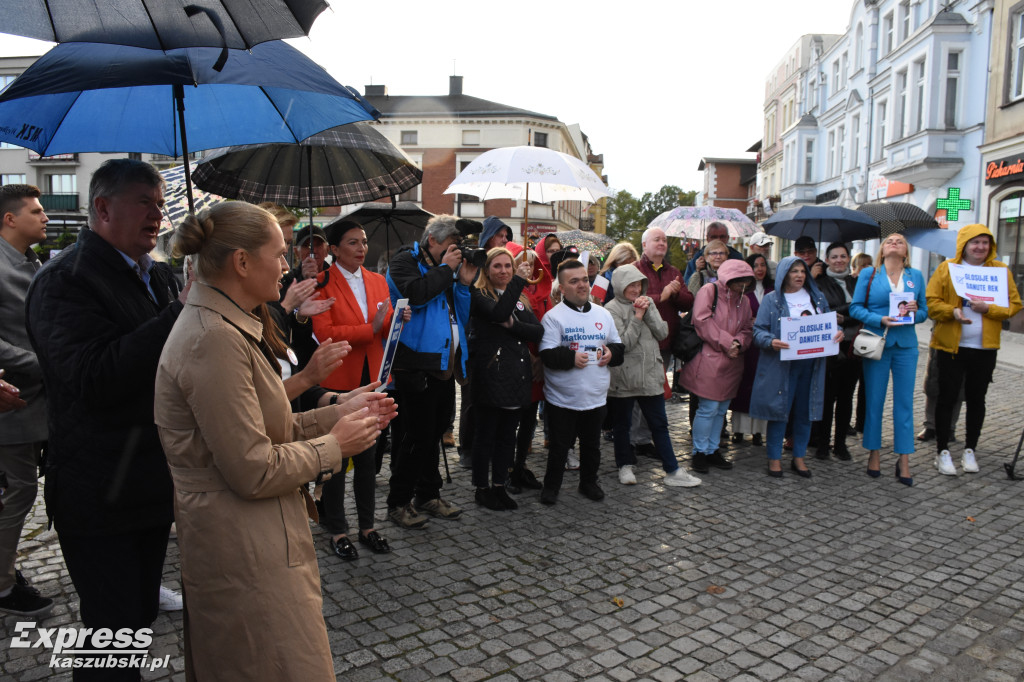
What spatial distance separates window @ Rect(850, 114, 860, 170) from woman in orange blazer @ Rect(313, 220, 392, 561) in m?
32.9

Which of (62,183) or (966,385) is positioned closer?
(966,385)

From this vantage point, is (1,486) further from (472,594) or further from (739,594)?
(739,594)

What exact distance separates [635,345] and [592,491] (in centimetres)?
129

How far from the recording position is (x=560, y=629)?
350 centimetres

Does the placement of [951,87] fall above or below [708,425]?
above

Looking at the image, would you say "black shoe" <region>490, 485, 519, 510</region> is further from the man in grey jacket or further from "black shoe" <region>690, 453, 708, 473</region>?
the man in grey jacket

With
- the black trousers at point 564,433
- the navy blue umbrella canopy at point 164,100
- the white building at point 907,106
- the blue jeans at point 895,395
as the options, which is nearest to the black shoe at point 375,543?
the black trousers at point 564,433

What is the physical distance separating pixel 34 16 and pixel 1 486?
194 cm

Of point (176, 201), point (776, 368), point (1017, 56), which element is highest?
point (1017, 56)

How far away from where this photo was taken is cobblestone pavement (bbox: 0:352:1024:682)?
3.21 m

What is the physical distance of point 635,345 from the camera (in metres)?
5.89

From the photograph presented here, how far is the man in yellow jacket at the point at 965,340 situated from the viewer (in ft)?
20.3

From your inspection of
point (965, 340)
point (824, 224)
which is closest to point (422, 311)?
point (965, 340)

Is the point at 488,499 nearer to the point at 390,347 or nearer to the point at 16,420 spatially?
the point at 390,347
